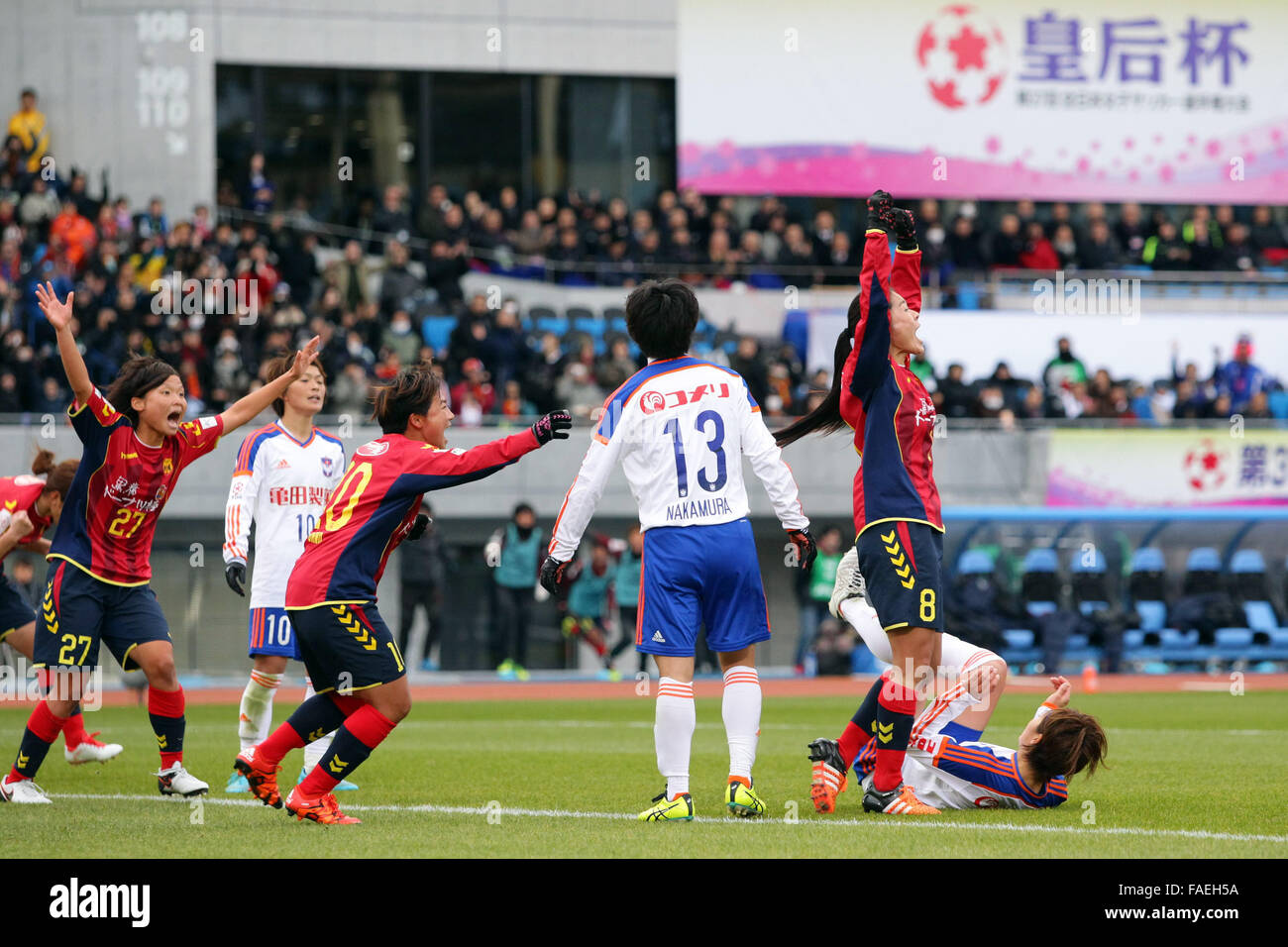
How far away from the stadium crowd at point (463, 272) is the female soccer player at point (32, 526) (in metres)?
10.8

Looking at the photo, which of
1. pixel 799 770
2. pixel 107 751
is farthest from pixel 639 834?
pixel 107 751

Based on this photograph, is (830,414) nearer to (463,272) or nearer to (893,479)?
(893,479)

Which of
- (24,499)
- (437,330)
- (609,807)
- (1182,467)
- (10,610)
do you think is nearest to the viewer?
(609,807)

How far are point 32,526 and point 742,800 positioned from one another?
13.1ft

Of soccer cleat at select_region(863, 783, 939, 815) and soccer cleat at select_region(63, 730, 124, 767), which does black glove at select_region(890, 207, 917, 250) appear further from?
soccer cleat at select_region(63, 730, 124, 767)

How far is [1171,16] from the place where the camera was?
3031cm

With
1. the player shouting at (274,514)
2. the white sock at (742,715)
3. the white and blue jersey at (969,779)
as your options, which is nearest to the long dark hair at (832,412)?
the white sock at (742,715)

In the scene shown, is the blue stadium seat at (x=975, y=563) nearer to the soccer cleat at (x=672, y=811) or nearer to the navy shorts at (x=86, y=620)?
the navy shorts at (x=86, y=620)

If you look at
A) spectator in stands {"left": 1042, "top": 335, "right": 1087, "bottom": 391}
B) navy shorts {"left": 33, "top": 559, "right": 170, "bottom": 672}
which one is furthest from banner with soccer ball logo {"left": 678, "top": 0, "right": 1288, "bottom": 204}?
navy shorts {"left": 33, "top": 559, "right": 170, "bottom": 672}

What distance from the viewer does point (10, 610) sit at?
9836mm

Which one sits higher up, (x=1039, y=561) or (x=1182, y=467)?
(x=1182, y=467)

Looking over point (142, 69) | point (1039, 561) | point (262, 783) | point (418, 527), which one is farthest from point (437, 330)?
point (262, 783)

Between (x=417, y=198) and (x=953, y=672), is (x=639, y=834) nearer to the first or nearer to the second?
(x=953, y=672)

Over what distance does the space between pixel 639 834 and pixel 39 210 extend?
19764 mm
